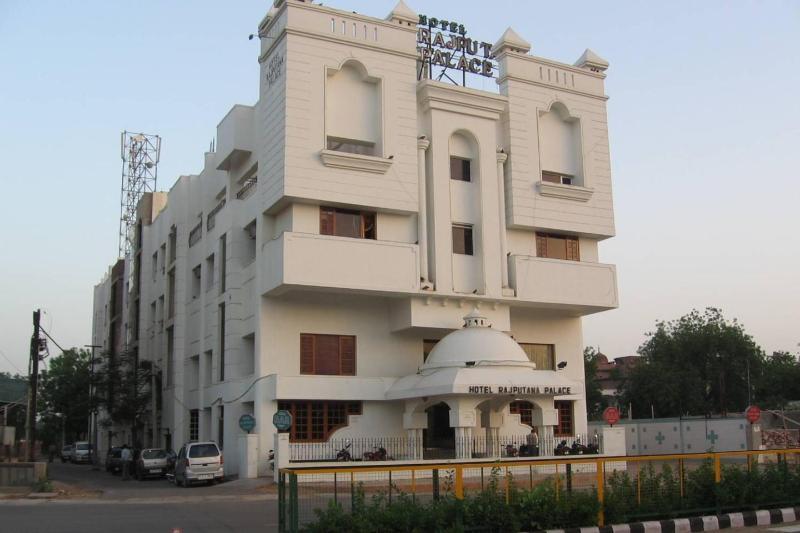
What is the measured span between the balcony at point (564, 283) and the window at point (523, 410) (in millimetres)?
4460

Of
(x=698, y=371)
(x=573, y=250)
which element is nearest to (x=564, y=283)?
(x=573, y=250)

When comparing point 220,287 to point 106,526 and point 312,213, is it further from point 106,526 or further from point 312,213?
point 106,526

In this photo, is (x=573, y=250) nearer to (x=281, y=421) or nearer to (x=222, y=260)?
(x=222, y=260)

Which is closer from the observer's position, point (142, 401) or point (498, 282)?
point (498, 282)

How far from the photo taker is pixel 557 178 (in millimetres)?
38625

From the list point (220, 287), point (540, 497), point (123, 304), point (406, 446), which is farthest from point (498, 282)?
point (123, 304)

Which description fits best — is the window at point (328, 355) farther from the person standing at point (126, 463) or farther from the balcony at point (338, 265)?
the person standing at point (126, 463)

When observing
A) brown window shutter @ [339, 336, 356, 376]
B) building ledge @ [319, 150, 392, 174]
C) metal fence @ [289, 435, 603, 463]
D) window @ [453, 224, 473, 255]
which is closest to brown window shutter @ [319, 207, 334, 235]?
building ledge @ [319, 150, 392, 174]

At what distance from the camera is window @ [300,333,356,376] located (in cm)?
3322

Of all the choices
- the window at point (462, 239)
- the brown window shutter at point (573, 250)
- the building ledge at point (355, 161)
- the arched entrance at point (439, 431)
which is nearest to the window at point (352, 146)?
the building ledge at point (355, 161)

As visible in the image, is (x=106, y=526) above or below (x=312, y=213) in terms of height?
below

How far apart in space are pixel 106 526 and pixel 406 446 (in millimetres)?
17680

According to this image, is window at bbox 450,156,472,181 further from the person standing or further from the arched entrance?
the person standing

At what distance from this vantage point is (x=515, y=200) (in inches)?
1411
